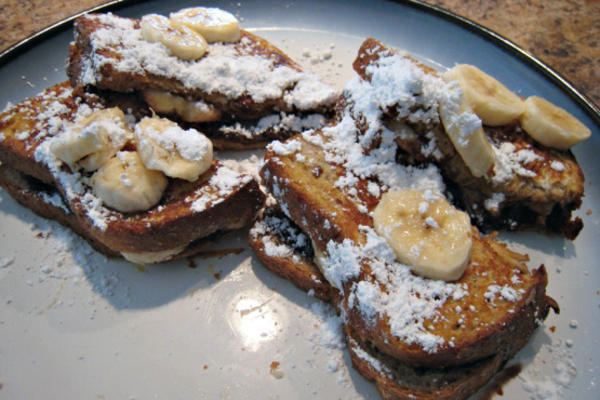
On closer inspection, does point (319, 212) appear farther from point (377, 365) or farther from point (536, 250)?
point (536, 250)

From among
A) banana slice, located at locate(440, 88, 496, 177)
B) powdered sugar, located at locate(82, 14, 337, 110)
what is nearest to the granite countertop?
powdered sugar, located at locate(82, 14, 337, 110)

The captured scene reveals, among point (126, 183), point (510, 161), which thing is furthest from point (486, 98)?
point (126, 183)

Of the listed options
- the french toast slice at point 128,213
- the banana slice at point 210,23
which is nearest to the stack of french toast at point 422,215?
the french toast slice at point 128,213

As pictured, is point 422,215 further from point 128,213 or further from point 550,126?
point 128,213

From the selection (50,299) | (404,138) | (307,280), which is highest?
(404,138)

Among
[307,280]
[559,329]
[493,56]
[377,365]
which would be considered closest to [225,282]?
[307,280]
